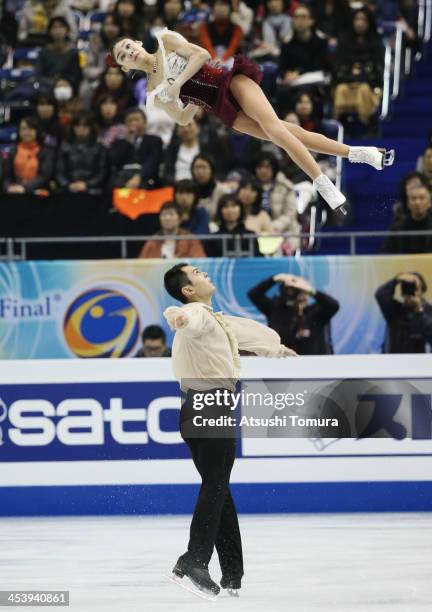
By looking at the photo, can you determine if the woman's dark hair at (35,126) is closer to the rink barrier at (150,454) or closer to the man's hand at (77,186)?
the man's hand at (77,186)

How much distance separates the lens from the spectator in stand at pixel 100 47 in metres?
15.2

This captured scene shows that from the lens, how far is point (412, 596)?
6879mm

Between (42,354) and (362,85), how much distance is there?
443 cm

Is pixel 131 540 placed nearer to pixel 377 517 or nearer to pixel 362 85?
pixel 377 517

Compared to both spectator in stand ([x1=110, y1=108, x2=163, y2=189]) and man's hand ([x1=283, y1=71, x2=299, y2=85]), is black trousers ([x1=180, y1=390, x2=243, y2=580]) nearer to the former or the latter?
spectator in stand ([x1=110, y1=108, x2=163, y2=189])

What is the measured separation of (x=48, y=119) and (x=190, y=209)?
277 cm

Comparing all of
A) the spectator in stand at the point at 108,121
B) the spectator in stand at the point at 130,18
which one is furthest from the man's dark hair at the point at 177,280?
the spectator in stand at the point at 130,18

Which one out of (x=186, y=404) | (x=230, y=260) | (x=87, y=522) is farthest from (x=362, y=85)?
(x=186, y=404)

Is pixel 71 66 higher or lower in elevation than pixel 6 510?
higher

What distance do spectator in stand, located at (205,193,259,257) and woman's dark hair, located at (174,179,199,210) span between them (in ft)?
0.96

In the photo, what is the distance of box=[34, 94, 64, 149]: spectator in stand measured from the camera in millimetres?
13656

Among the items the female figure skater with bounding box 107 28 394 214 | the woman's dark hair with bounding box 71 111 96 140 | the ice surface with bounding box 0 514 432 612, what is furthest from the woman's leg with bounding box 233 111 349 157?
the woman's dark hair with bounding box 71 111 96 140

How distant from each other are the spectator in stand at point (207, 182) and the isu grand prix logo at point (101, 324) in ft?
4.41

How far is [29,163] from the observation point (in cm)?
1325
